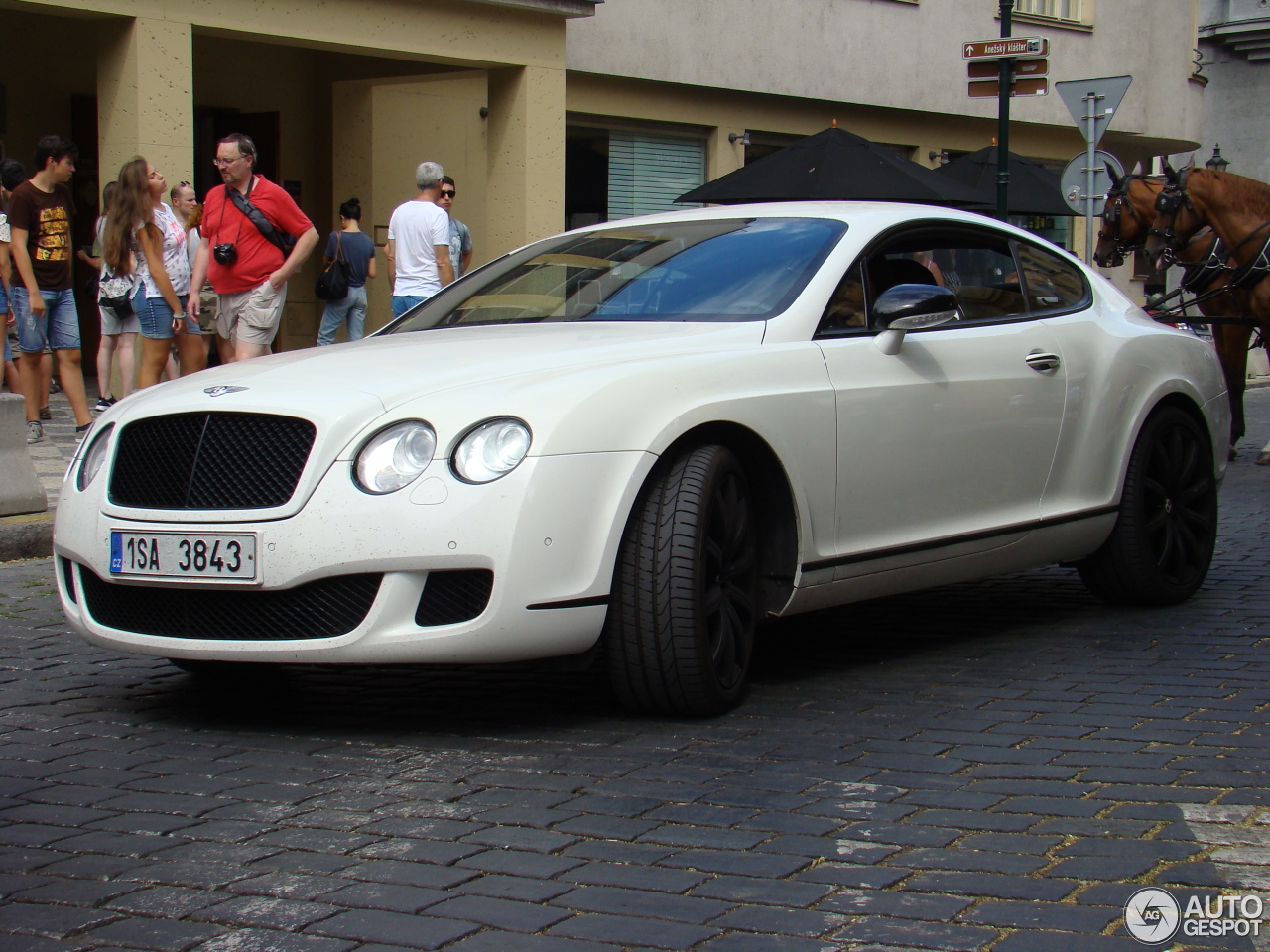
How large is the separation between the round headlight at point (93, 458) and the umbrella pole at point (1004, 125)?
1208 centimetres

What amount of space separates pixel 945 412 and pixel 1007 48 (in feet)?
35.5

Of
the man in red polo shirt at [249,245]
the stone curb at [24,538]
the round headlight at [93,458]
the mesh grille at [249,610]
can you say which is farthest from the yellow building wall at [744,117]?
the mesh grille at [249,610]

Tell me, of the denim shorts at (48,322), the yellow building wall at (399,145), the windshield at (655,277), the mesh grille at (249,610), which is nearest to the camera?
the mesh grille at (249,610)

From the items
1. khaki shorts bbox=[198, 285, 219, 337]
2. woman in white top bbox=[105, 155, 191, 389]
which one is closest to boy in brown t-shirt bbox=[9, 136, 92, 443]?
woman in white top bbox=[105, 155, 191, 389]

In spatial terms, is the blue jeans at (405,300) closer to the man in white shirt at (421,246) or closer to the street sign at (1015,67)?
the man in white shirt at (421,246)

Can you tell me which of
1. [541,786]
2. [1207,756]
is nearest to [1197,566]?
[1207,756]

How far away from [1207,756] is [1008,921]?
4.92ft

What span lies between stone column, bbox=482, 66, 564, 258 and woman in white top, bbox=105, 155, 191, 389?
599 cm

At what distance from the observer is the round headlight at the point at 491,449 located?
A: 4395mm

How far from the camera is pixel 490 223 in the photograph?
17.9 meters

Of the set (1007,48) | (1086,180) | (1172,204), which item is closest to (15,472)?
(1172,204)

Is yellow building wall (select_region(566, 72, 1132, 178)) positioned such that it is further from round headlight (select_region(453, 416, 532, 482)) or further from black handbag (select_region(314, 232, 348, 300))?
A: round headlight (select_region(453, 416, 532, 482))

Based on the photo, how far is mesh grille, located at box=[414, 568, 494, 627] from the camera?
4418 millimetres

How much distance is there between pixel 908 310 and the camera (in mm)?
5371
